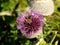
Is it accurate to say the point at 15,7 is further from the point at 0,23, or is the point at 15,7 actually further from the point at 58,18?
the point at 58,18

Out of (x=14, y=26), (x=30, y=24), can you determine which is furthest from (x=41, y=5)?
(x=14, y=26)

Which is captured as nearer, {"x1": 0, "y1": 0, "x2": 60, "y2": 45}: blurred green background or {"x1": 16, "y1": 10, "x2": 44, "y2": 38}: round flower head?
{"x1": 16, "y1": 10, "x2": 44, "y2": 38}: round flower head

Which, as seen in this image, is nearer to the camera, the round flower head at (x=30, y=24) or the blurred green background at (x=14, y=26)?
the round flower head at (x=30, y=24)

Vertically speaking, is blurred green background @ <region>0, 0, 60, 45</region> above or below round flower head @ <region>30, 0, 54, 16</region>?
below

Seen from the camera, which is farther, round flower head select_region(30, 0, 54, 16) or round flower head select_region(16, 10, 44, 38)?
round flower head select_region(30, 0, 54, 16)

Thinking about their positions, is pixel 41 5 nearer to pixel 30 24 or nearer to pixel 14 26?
pixel 30 24
